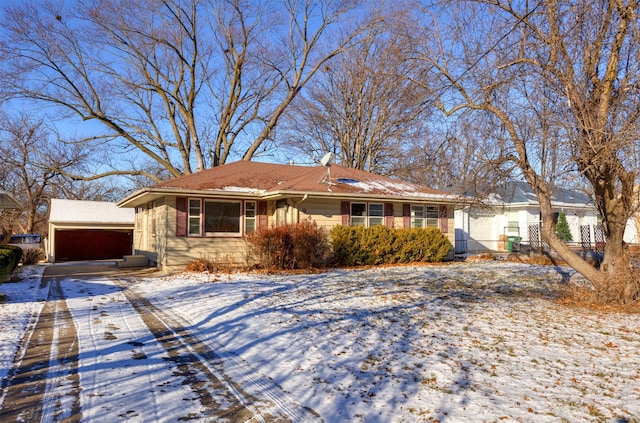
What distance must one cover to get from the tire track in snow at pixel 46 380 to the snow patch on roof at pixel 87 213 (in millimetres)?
19777

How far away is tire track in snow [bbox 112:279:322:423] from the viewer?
147 inches

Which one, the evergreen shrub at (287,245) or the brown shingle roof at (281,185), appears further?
the brown shingle roof at (281,185)

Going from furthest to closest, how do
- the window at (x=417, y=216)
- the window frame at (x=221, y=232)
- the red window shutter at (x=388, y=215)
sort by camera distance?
the window at (x=417, y=216)
the red window shutter at (x=388, y=215)
the window frame at (x=221, y=232)

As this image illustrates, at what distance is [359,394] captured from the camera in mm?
4207

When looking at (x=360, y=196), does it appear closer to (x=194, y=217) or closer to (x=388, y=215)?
(x=388, y=215)

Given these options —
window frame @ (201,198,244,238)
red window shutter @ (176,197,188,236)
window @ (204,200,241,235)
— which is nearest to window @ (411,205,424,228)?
window frame @ (201,198,244,238)

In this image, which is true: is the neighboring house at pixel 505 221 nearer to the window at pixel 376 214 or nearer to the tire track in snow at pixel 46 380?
the window at pixel 376 214

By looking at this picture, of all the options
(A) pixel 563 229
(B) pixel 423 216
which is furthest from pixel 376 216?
(A) pixel 563 229

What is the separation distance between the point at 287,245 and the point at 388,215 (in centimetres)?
507

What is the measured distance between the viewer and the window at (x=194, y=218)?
15078mm

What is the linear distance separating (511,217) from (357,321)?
840 inches

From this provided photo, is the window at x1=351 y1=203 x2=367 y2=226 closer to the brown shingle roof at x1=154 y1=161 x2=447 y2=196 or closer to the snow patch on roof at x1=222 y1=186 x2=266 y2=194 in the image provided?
the brown shingle roof at x1=154 y1=161 x2=447 y2=196

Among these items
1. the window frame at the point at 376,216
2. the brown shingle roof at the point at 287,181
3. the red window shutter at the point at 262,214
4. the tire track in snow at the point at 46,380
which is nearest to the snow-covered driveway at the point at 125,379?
the tire track in snow at the point at 46,380

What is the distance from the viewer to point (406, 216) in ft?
58.0
